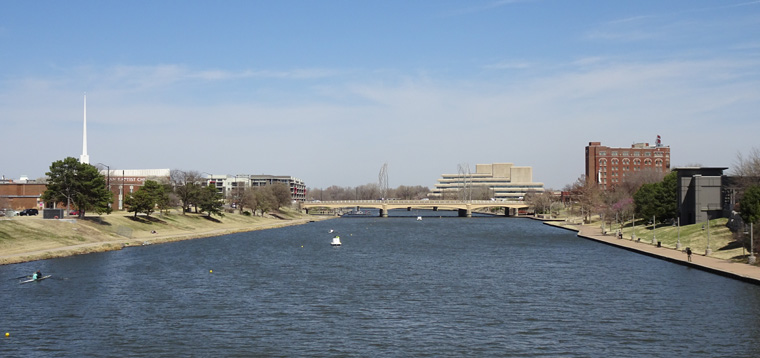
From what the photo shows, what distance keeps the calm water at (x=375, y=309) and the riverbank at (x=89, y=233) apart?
20.7 feet

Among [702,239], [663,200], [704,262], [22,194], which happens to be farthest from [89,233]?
[663,200]

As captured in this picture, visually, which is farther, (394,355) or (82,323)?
(82,323)

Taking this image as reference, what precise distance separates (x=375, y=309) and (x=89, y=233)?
6637cm

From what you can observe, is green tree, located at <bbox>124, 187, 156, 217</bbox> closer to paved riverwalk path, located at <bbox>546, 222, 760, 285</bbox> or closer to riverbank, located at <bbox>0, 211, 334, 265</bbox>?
riverbank, located at <bbox>0, 211, 334, 265</bbox>

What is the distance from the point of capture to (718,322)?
42969mm

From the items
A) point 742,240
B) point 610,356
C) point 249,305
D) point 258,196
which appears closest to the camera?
point 610,356

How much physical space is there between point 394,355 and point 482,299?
61.2ft

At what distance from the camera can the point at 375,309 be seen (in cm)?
4825

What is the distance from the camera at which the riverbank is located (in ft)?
269

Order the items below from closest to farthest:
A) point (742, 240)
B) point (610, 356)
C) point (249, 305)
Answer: point (610, 356) < point (249, 305) < point (742, 240)

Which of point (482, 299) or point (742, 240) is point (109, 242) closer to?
point (482, 299)

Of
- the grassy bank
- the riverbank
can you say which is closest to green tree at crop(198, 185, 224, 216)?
the riverbank

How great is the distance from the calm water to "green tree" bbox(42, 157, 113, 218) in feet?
94.1

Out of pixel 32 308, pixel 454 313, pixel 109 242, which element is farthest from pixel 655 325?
pixel 109 242
